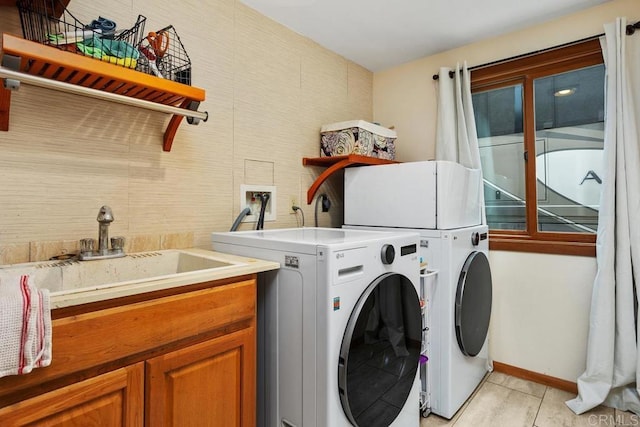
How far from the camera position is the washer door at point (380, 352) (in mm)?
1253

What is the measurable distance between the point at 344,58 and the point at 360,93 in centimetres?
32

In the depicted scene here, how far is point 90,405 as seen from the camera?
0.91 metres

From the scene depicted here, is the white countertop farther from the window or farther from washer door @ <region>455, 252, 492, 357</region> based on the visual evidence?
the window

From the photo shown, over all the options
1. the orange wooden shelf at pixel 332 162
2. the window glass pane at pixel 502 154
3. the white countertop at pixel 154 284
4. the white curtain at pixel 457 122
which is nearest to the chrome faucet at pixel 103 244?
the white countertop at pixel 154 284

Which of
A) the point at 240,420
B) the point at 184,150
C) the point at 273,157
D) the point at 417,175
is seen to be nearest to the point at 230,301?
the point at 240,420

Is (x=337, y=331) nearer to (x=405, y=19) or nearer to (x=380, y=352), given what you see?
(x=380, y=352)

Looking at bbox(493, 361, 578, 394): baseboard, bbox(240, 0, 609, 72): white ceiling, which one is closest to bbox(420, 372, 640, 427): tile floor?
bbox(493, 361, 578, 394): baseboard

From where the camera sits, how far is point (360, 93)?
2898mm

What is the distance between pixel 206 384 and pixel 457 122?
229 cm

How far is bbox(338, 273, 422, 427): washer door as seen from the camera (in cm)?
125

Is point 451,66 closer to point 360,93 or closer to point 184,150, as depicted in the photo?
point 360,93

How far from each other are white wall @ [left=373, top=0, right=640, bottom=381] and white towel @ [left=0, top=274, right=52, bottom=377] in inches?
97.6

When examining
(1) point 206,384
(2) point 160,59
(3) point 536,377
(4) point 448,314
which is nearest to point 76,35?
(2) point 160,59

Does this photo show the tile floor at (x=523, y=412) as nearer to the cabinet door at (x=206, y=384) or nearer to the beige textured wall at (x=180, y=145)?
the cabinet door at (x=206, y=384)
